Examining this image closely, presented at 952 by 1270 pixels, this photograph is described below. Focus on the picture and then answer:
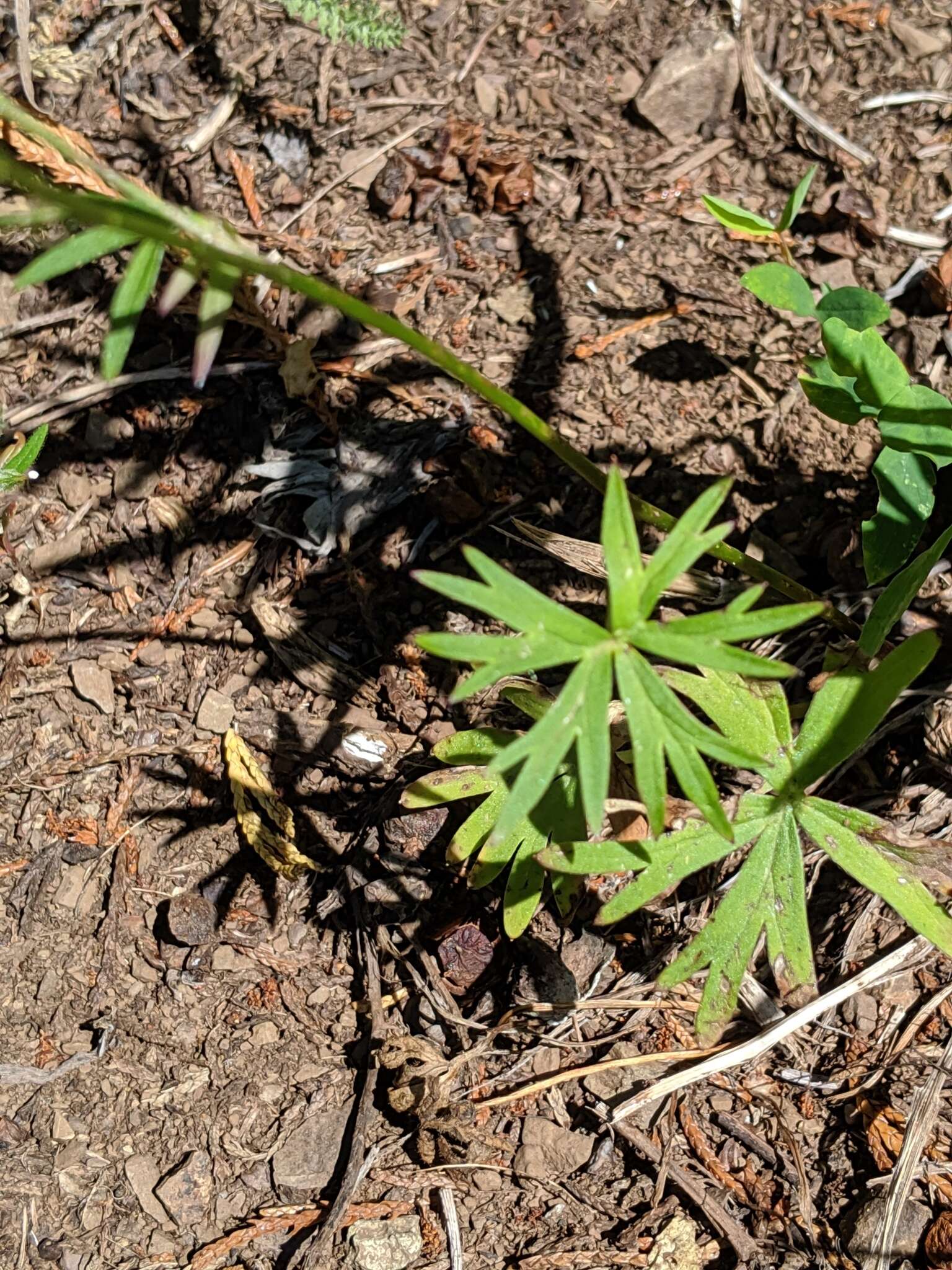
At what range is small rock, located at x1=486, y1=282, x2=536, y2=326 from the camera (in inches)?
118

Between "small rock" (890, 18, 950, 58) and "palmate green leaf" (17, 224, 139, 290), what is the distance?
2.89 meters

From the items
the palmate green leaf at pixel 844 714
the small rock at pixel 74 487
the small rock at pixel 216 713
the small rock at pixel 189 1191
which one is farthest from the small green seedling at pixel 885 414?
the small rock at pixel 189 1191

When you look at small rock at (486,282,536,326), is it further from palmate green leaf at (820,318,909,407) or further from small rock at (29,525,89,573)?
small rock at (29,525,89,573)

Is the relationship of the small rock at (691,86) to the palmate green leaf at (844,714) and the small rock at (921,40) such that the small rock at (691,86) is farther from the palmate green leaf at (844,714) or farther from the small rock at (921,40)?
the palmate green leaf at (844,714)

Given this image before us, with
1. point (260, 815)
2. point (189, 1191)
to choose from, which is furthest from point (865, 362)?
point (189, 1191)

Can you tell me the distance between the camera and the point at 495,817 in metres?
2.24

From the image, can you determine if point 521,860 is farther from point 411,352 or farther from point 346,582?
point 411,352

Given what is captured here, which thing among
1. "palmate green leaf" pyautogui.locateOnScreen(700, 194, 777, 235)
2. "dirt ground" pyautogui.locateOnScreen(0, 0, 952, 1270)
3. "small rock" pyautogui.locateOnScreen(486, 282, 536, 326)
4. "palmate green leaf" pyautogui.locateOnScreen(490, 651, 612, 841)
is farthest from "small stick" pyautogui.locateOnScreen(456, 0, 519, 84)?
"palmate green leaf" pyautogui.locateOnScreen(490, 651, 612, 841)

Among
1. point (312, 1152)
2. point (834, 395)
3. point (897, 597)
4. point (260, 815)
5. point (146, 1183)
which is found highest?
point (834, 395)

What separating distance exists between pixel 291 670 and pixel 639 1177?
1.51m

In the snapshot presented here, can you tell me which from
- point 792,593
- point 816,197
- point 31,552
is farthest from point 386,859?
point 816,197

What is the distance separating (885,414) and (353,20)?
2038mm

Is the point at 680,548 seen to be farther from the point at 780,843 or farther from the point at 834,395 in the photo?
the point at 834,395

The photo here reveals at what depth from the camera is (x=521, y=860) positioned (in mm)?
2225
